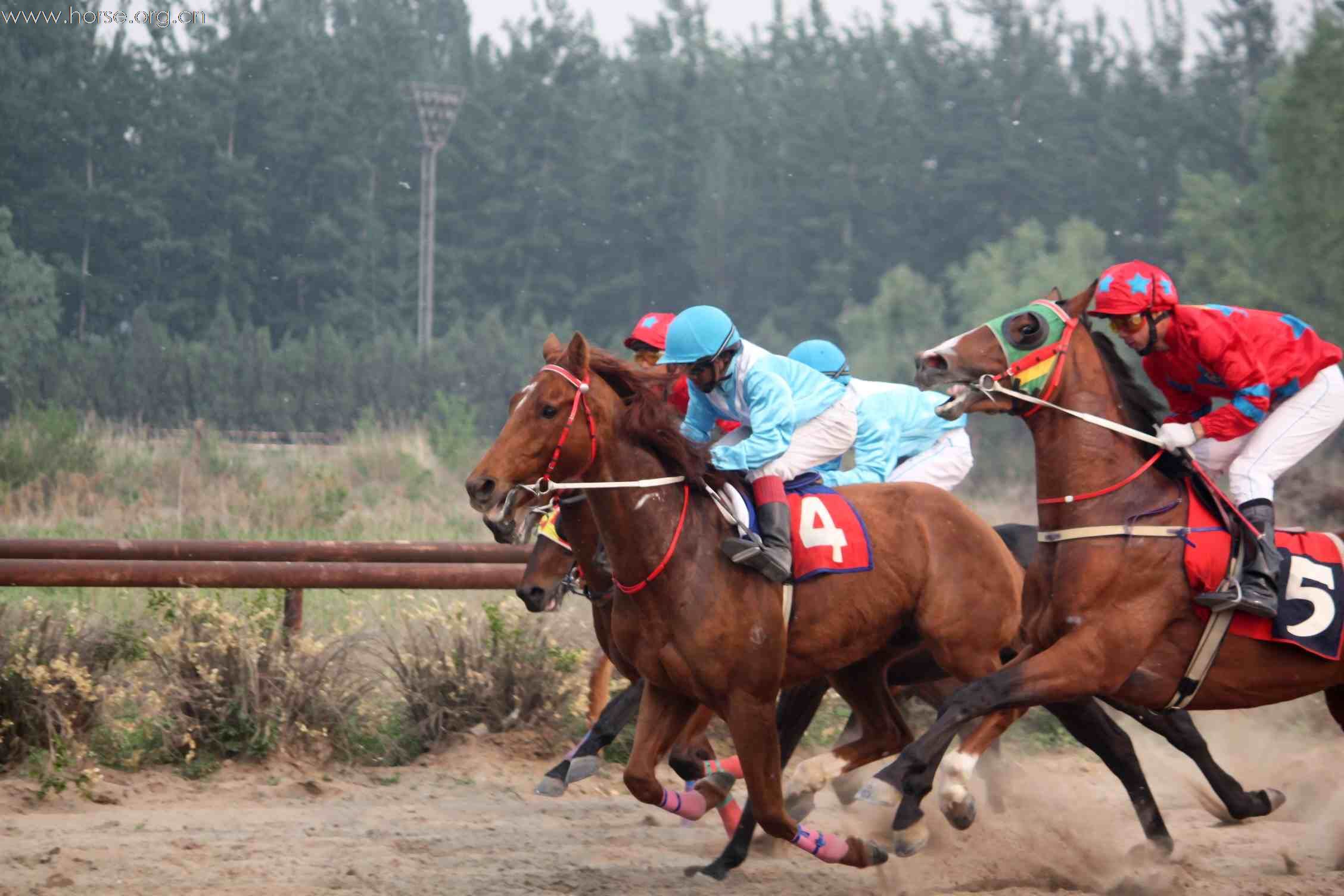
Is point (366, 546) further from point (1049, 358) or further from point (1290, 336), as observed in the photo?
point (1290, 336)

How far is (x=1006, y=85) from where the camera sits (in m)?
44.0

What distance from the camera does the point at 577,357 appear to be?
16.4 ft

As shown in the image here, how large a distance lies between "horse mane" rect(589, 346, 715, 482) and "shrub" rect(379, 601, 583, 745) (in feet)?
9.01

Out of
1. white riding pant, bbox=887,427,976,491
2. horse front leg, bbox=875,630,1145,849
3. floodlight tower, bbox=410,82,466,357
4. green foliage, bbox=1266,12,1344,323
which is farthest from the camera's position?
floodlight tower, bbox=410,82,466,357

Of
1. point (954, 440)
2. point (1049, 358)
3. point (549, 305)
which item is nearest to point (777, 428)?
point (1049, 358)

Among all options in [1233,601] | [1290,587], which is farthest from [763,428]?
[1290,587]

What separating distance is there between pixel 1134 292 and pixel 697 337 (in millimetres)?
1462

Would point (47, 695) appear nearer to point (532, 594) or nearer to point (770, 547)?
point (532, 594)

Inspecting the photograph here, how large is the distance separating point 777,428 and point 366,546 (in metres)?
3.36

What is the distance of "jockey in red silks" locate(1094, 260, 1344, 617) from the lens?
4.80 metres

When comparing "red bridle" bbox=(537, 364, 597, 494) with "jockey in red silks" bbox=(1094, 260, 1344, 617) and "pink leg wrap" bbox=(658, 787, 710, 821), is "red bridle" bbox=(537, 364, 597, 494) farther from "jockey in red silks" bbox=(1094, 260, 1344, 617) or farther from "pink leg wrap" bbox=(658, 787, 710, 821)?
"jockey in red silks" bbox=(1094, 260, 1344, 617)

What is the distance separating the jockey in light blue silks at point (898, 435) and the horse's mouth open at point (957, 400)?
199 cm

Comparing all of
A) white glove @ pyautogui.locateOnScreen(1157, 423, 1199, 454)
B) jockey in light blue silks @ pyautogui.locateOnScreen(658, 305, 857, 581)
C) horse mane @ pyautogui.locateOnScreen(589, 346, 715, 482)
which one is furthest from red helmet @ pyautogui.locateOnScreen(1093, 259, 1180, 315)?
horse mane @ pyautogui.locateOnScreen(589, 346, 715, 482)

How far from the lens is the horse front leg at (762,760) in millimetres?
4930
